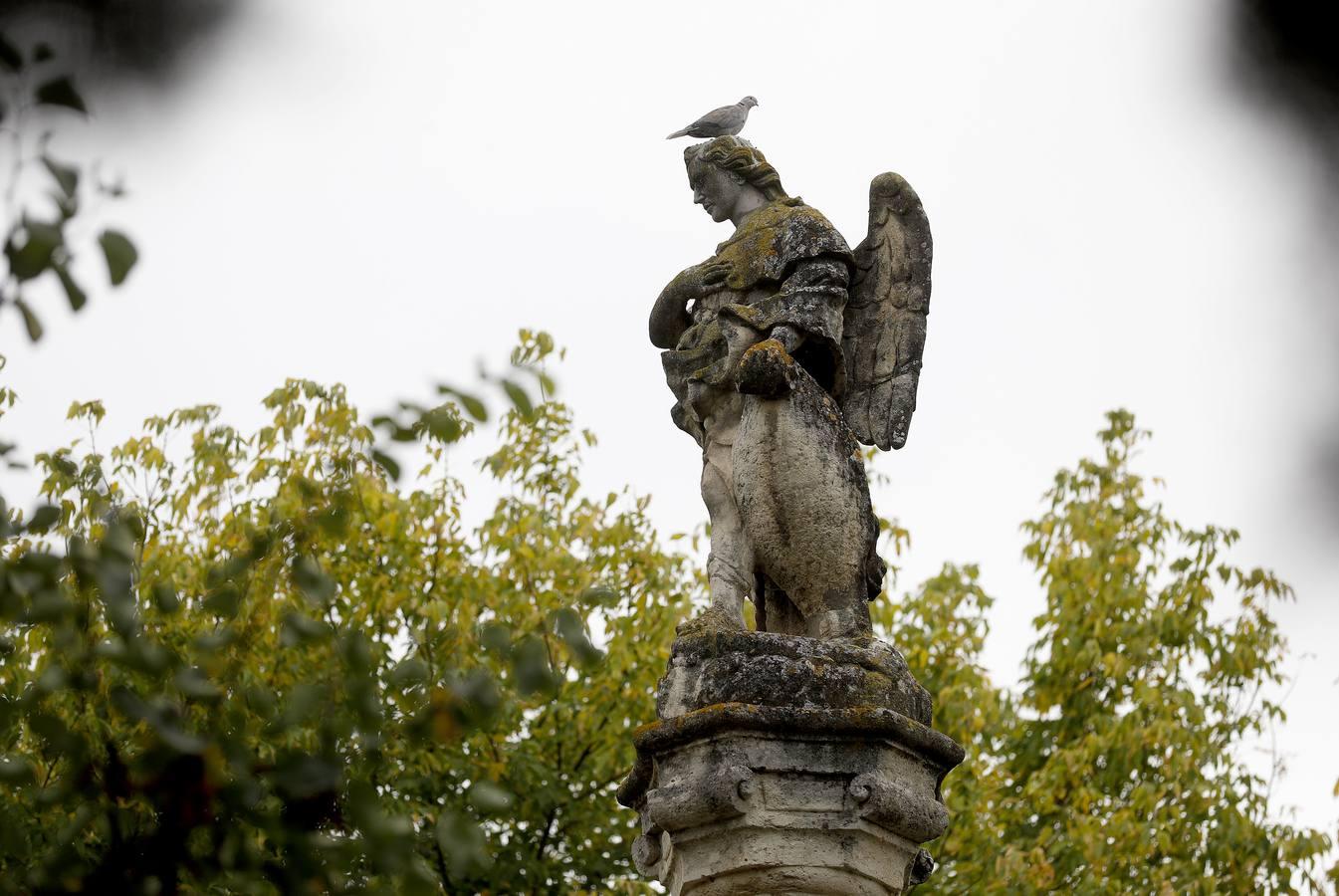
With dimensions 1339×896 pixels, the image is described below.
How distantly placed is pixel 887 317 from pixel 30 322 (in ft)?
15.6

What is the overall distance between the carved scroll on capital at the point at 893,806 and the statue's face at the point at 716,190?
249 centimetres

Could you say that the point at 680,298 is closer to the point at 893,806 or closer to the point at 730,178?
the point at 730,178

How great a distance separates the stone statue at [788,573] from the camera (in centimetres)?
550

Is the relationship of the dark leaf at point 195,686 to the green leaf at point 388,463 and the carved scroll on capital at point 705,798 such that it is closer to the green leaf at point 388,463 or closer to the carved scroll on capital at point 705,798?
the green leaf at point 388,463

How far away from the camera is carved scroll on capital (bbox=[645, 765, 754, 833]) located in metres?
5.45

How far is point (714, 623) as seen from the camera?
5863mm

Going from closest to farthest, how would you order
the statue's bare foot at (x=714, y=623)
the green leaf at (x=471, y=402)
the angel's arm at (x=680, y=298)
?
the green leaf at (x=471, y=402)
the statue's bare foot at (x=714, y=623)
the angel's arm at (x=680, y=298)

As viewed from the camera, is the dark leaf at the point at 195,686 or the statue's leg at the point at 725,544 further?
the statue's leg at the point at 725,544

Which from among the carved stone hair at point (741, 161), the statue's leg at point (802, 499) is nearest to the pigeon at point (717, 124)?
the carved stone hair at point (741, 161)

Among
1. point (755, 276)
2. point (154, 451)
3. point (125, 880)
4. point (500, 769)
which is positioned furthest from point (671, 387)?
point (154, 451)

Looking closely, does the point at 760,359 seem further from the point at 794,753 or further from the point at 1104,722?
the point at 1104,722

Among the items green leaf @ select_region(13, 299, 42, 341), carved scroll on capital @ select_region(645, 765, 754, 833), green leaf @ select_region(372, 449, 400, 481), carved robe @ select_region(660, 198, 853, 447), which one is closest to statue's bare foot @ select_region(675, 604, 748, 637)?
carved scroll on capital @ select_region(645, 765, 754, 833)

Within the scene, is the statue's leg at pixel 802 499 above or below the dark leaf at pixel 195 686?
above

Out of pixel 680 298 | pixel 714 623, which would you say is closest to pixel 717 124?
Result: pixel 680 298
